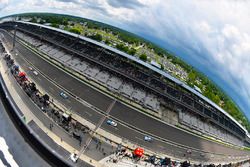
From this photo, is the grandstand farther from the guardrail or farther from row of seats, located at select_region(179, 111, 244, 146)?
the guardrail

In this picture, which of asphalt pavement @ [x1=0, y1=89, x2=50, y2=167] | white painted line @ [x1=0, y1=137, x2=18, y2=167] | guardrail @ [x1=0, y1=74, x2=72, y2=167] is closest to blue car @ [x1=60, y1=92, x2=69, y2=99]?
guardrail @ [x1=0, y1=74, x2=72, y2=167]

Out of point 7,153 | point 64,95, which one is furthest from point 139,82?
point 7,153

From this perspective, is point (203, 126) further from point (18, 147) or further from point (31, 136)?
point (18, 147)

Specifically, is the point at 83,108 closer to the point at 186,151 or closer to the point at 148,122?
the point at 148,122

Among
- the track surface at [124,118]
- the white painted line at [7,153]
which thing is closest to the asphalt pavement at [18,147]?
the white painted line at [7,153]

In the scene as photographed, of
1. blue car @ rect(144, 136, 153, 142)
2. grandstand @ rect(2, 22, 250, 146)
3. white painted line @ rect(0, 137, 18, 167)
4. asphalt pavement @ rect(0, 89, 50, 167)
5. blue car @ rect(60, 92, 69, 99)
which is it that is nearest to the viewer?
white painted line @ rect(0, 137, 18, 167)

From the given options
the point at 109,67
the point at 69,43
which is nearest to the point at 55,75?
the point at 109,67

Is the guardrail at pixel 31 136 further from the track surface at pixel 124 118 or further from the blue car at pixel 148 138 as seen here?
the blue car at pixel 148 138
